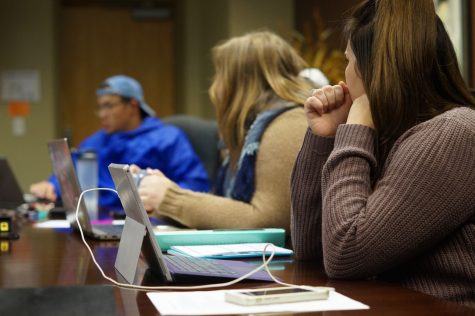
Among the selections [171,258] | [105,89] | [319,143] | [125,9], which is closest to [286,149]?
[319,143]

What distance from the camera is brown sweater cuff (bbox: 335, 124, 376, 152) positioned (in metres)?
1.32

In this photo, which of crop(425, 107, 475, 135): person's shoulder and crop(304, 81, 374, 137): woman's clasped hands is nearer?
crop(425, 107, 475, 135): person's shoulder

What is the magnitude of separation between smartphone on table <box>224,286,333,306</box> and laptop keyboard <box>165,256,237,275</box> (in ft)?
0.59

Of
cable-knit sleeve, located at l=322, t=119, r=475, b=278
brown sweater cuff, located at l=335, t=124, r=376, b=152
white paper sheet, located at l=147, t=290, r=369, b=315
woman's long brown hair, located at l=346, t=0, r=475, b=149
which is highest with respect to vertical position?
woman's long brown hair, located at l=346, t=0, r=475, b=149

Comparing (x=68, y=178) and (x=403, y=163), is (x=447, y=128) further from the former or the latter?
(x=68, y=178)

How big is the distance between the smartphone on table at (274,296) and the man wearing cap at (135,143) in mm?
2397

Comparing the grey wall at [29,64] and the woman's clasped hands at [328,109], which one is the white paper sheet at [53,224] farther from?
the grey wall at [29,64]

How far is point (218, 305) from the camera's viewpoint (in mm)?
992

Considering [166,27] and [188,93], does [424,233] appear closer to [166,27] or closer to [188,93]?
[188,93]

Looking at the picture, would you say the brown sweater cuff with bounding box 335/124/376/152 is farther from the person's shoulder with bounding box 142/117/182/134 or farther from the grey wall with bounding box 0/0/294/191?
the grey wall with bounding box 0/0/294/191

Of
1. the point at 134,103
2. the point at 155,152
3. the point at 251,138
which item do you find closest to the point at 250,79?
the point at 251,138

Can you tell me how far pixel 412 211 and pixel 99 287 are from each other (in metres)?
0.49

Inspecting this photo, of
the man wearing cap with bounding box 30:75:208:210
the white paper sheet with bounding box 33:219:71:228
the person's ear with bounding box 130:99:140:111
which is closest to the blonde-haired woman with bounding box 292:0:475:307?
the white paper sheet with bounding box 33:219:71:228

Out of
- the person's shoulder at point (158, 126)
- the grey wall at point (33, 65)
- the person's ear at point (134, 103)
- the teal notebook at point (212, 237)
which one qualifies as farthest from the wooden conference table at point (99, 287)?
the grey wall at point (33, 65)
